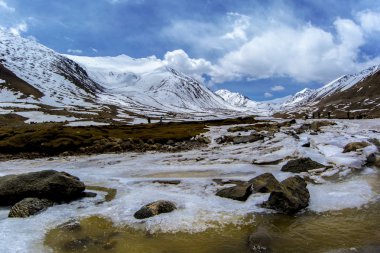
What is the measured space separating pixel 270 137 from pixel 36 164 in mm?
32079

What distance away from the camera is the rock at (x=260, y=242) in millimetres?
14401

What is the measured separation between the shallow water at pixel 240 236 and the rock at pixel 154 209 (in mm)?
1502

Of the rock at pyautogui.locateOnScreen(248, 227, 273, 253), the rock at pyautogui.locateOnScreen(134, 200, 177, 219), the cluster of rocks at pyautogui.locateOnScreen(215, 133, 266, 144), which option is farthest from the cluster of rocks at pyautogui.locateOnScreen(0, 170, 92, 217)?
the cluster of rocks at pyautogui.locateOnScreen(215, 133, 266, 144)

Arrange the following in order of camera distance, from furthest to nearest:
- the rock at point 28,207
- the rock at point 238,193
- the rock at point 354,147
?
the rock at point 354,147 < the rock at point 238,193 < the rock at point 28,207

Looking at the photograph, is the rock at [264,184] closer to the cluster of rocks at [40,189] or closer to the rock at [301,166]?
the rock at [301,166]

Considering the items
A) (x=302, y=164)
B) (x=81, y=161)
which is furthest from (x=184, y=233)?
(x=81, y=161)

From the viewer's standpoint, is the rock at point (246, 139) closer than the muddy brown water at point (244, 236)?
No

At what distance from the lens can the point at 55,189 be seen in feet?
72.7

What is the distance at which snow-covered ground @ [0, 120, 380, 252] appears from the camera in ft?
59.0

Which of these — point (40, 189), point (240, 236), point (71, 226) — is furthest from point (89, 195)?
point (240, 236)

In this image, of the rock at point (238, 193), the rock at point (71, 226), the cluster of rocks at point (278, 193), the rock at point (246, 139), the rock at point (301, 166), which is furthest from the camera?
the rock at point (246, 139)

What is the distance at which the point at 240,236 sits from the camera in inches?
631

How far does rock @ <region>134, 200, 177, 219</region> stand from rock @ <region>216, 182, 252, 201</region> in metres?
3.56

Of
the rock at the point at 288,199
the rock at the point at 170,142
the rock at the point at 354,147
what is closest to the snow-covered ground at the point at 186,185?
the rock at the point at 288,199
